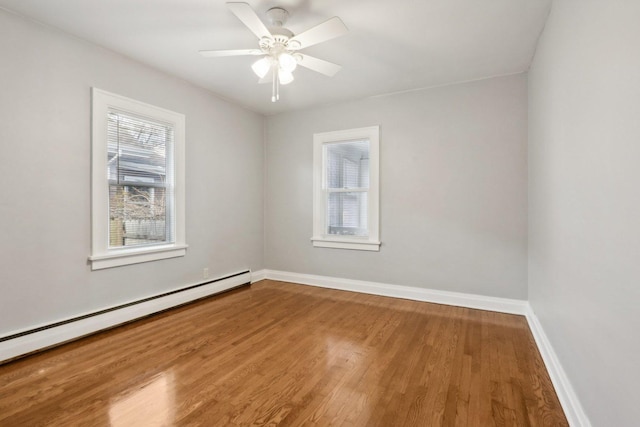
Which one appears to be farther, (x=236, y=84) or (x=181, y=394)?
(x=236, y=84)

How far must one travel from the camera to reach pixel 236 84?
366 centimetres

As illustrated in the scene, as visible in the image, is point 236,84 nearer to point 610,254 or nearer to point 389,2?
point 389,2

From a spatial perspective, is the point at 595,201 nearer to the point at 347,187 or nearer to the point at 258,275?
the point at 347,187

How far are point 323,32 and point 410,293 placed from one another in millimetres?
3097

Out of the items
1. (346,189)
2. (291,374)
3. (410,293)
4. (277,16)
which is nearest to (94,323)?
(291,374)

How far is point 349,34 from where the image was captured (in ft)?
8.50

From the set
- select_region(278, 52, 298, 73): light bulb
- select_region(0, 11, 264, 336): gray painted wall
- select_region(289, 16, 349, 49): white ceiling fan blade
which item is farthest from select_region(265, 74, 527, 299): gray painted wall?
select_region(0, 11, 264, 336): gray painted wall

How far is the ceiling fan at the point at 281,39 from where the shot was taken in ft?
6.60

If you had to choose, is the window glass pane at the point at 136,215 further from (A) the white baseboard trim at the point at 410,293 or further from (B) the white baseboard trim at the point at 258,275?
(A) the white baseboard trim at the point at 410,293

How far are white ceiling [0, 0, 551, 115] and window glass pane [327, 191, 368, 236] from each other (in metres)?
1.51

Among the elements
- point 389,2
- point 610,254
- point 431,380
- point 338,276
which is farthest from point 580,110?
point 338,276

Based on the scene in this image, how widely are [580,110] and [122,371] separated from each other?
3.32 metres

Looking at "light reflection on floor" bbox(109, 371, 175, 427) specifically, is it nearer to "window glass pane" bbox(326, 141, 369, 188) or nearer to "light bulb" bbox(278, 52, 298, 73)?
"light bulb" bbox(278, 52, 298, 73)

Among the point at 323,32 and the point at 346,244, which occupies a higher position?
the point at 323,32
